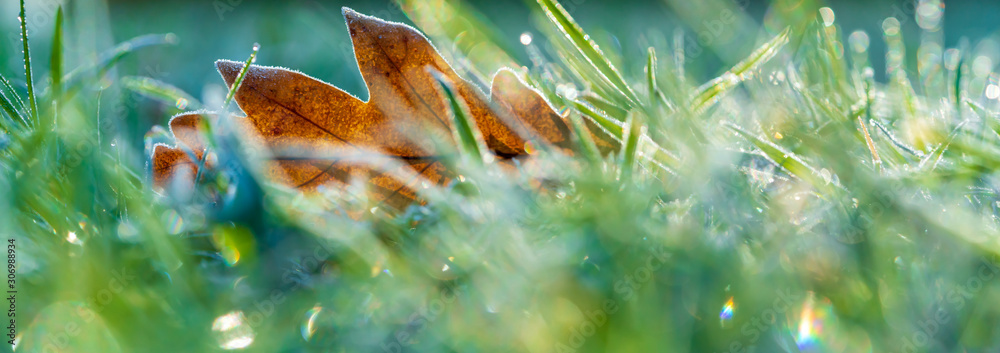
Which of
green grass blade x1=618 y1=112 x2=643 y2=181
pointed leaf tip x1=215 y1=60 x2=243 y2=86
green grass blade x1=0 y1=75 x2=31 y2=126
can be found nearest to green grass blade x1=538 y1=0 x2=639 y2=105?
green grass blade x1=618 y1=112 x2=643 y2=181

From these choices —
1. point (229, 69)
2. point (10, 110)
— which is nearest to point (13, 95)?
point (10, 110)

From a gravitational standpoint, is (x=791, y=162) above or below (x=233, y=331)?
below

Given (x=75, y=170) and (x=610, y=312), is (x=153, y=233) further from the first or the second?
(x=610, y=312)

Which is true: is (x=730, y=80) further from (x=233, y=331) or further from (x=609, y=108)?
(x=233, y=331)

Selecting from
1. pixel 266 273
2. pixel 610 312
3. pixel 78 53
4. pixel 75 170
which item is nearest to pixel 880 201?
pixel 610 312

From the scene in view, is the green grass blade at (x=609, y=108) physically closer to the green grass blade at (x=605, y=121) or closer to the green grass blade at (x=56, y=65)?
the green grass blade at (x=605, y=121)
